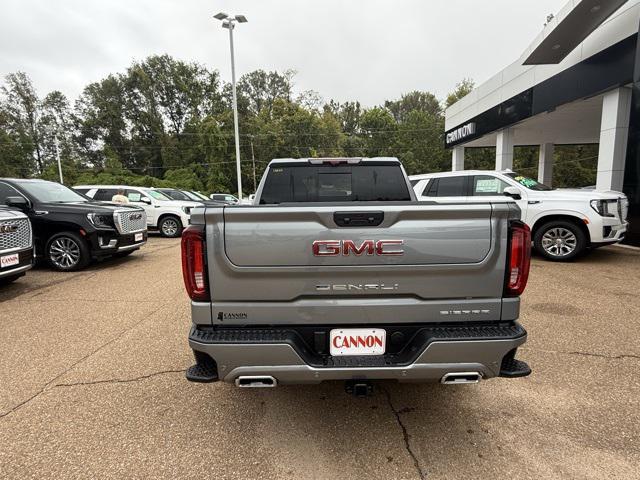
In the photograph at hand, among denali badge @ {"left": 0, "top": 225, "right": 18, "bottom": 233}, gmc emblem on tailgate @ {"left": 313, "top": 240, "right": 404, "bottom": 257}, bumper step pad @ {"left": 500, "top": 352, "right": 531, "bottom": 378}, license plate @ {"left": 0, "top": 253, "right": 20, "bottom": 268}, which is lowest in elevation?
bumper step pad @ {"left": 500, "top": 352, "right": 531, "bottom": 378}

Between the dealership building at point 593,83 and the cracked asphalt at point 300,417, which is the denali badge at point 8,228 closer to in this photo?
the cracked asphalt at point 300,417

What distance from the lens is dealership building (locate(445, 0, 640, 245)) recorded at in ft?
29.0

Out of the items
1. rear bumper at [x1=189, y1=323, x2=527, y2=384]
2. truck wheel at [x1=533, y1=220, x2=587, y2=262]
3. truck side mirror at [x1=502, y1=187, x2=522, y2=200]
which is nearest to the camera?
rear bumper at [x1=189, y1=323, x2=527, y2=384]

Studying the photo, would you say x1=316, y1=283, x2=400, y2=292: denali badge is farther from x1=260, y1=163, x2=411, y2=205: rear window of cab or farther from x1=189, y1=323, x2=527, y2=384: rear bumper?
x1=260, y1=163, x2=411, y2=205: rear window of cab

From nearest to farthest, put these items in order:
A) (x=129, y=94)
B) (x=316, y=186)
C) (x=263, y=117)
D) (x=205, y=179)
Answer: (x=316, y=186) → (x=205, y=179) → (x=263, y=117) → (x=129, y=94)

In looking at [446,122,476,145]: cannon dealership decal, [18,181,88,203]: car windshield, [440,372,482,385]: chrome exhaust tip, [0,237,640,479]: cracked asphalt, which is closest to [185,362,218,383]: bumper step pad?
[0,237,640,479]: cracked asphalt

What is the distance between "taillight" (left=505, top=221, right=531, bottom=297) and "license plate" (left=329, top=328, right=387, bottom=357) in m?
0.79

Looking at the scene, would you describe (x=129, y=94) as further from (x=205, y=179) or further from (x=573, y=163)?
(x=573, y=163)

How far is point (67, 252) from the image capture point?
746 centimetres

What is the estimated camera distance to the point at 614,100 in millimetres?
9492

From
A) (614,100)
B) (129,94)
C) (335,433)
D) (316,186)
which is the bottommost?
(335,433)

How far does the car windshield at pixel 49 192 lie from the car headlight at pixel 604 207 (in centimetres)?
Result: 1040

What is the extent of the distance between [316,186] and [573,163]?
1773 inches

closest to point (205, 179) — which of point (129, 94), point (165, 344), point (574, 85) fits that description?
point (129, 94)
